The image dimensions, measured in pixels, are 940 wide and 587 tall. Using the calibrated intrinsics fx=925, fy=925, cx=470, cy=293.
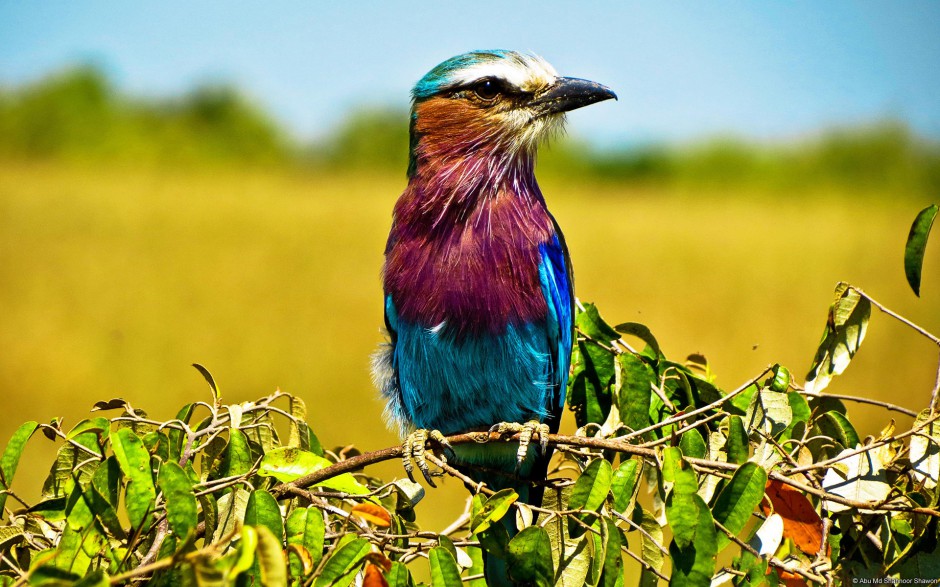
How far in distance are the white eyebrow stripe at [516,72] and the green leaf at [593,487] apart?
1793mm

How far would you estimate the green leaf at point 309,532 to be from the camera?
1.94 meters

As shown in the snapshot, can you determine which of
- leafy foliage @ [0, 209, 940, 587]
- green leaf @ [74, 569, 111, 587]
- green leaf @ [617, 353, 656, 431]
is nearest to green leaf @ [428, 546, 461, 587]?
leafy foliage @ [0, 209, 940, 587]

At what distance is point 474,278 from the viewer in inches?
122

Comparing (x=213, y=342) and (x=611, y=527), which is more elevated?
(x=611, y=527)

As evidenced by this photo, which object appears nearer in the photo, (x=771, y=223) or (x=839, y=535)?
(x=839, y=535)

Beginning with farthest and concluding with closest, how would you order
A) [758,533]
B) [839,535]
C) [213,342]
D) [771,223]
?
[771,223] → [213,342] → [839,535] → [758,533]

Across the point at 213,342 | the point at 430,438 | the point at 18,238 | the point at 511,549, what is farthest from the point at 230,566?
the point at 18,238

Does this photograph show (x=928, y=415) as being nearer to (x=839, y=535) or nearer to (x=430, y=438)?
(x=839, y=535)

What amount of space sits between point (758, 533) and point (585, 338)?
86 cm

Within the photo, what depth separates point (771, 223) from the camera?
24.0m

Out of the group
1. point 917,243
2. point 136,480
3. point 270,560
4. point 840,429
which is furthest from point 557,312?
point 270,560

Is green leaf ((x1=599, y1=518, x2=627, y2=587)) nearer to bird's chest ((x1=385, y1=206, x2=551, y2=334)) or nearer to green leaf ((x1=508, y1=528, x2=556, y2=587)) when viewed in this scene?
green leaf ((x1=508, y1=528, x2=556, y2=587))

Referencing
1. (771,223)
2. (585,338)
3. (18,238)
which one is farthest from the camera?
(771,223)

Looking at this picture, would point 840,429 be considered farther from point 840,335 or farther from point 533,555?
point 533,555
